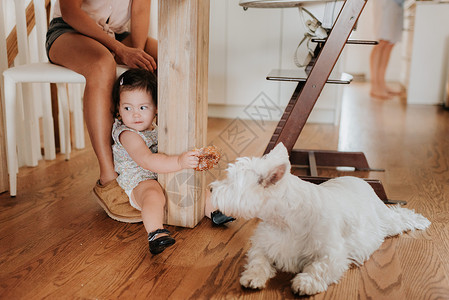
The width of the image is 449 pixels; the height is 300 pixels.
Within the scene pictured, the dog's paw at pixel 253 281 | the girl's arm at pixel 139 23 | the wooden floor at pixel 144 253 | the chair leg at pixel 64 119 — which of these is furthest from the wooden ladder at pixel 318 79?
the chair leg at pixel 64 119

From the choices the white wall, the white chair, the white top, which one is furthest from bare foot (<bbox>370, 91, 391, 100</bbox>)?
the white top

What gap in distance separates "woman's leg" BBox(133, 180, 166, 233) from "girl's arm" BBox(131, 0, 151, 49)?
26.3 inches

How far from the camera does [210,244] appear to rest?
4.25 feet

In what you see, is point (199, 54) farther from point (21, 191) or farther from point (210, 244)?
point (21, 191)

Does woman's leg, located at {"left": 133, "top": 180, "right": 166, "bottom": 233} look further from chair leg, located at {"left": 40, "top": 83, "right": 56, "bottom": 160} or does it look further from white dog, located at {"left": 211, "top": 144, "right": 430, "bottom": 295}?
chair leg, located at {"left": 40, "top": 83, "right": 56, "bottom": 160}

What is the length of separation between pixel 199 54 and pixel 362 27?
5.81 m

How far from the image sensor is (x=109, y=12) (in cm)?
181

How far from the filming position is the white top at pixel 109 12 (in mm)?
1776

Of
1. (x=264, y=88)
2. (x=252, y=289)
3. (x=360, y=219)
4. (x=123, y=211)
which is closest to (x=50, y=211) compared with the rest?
(x=123, y=211)

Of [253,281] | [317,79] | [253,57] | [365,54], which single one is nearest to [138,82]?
[317,79]

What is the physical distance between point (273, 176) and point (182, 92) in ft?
1.44

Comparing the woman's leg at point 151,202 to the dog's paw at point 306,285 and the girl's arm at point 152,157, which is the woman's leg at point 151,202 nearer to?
the girl's arm at point 152,157

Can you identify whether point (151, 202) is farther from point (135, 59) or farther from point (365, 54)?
point (365, 54)

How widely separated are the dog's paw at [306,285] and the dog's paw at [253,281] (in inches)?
2.8
